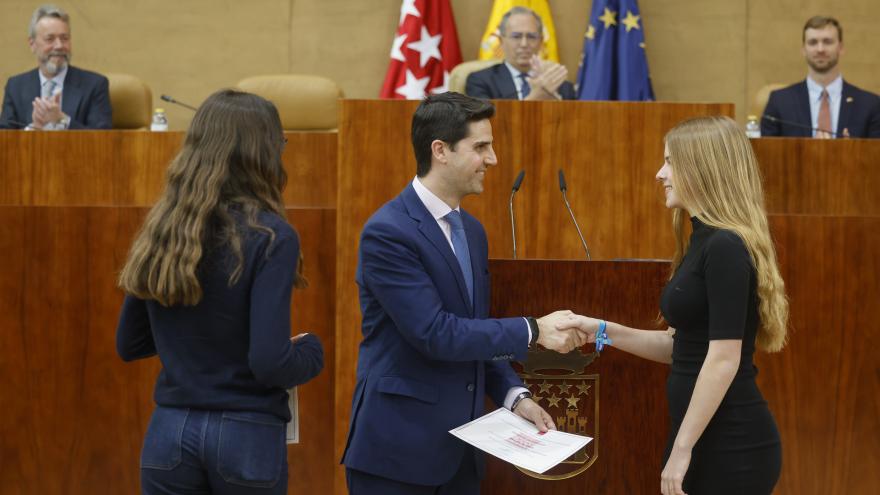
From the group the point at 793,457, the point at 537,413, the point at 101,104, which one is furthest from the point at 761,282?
the point at 101,104

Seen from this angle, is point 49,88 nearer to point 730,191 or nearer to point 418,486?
point 418,486

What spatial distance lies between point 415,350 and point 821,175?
8.44ft

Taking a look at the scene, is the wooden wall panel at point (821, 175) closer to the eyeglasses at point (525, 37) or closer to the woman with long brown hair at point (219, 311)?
the eyeglasses at point (525, 37)

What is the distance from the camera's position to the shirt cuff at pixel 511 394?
9.29ft

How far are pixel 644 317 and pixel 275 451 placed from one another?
1333 mm

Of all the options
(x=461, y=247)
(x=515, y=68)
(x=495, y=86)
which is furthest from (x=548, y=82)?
(x=461, y=247)

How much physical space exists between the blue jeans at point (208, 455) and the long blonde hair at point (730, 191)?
3.86 feet

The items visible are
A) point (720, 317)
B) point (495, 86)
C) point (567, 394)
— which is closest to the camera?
point (720, 317)

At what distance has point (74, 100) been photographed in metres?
6.12

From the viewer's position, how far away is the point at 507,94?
6000mm

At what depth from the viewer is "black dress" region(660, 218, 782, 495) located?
2.45 meters

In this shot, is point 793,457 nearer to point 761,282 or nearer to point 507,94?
point 761,282

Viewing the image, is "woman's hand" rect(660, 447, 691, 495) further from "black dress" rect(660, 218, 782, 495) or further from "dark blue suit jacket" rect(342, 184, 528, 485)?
"dark blue suit jacket" rect(342, 184, 528, 485)

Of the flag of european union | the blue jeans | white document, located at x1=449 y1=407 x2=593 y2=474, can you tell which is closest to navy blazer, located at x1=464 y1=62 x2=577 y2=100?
the flag of european union
